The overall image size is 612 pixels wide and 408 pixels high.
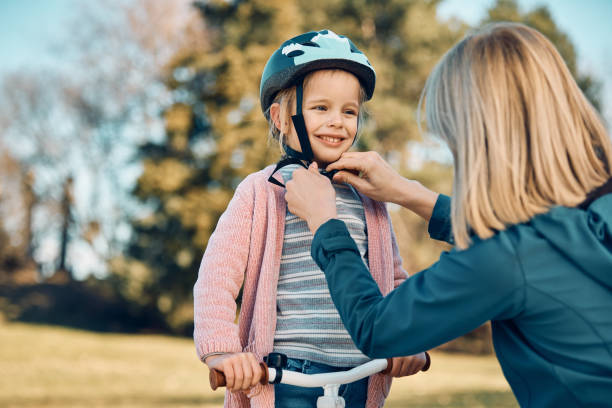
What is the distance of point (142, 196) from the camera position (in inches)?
918

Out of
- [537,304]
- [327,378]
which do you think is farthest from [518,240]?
[327,378]

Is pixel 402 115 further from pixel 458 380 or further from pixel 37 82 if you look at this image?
pixel 37 82

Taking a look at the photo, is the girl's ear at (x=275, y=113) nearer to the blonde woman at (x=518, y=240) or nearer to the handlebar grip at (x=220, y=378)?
the blonde woman at (x=518, y=240)

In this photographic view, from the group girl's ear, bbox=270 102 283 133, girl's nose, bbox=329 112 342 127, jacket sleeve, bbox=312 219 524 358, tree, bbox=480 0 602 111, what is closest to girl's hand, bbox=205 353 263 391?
jacket sleeve, bbox=312 219 524 358

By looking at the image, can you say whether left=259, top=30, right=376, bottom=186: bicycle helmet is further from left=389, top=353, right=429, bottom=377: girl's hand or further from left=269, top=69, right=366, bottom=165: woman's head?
left=389, top=353, right=429, bottom=377: girl's hand

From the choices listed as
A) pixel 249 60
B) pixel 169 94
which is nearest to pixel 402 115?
pixel 249 60

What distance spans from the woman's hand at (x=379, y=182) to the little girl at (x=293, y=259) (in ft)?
0.42

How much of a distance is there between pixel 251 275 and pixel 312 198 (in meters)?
0.48

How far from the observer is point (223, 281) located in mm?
2352

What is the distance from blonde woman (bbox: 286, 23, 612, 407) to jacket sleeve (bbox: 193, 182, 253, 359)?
1.78 ft

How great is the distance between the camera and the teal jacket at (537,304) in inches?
63.6

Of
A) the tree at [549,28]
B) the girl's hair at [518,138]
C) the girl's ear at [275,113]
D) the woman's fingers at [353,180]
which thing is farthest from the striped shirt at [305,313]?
the tree at [549,28]

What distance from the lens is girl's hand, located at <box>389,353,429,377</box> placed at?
2.40 m

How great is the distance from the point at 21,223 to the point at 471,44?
95.6 ft
